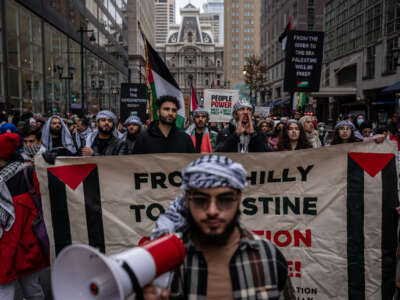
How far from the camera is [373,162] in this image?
314 cm

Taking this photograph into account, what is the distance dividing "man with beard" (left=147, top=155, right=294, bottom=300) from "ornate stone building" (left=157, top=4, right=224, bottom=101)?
130868 mm

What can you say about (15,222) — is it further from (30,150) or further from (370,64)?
(370,64)

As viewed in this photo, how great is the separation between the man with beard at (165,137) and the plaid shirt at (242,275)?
248cm

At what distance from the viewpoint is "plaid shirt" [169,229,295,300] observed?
162 centimetres

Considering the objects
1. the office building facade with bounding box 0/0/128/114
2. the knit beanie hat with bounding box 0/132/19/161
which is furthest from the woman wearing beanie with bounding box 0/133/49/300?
the office building facade with bounding box 0/0/128/114

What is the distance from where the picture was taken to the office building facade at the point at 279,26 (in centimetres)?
3894

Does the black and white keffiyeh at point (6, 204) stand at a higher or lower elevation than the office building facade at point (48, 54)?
lower

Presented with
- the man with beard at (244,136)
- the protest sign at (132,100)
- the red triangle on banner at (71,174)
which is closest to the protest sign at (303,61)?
the man with beard at (244,136)

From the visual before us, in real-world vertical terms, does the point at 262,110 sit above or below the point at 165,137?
above

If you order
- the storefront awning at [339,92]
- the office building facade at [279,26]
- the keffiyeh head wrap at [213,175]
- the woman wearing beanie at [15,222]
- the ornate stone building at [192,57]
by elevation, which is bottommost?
the woman wearing beanie at [15,222]

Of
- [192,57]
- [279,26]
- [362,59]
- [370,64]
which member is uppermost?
[192,57]

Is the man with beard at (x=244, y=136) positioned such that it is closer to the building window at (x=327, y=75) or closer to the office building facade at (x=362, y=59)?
the office building facade at (x=362, y=59)

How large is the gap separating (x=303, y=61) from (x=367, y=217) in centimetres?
420

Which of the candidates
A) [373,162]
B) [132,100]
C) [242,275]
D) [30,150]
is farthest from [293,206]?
[132,100]
